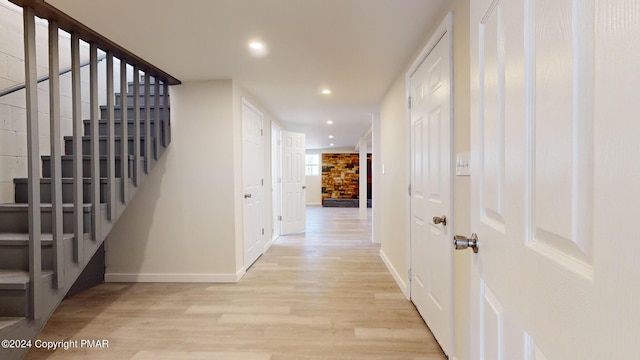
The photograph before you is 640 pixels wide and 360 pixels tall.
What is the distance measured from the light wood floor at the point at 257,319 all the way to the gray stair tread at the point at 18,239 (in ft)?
2.42

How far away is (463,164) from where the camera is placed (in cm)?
159

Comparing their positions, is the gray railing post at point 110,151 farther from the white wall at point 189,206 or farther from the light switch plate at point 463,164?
the light switch plate at point 463,164

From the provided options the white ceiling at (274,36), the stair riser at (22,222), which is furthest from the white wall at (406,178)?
the stair riser at (22,222)

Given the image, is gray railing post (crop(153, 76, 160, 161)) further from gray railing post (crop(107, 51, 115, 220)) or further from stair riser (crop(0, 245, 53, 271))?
stair riser (crop(0, 245, 53, 271))

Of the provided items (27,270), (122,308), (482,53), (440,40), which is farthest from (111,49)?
(482,53)

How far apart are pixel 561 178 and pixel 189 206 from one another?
3.27 metres

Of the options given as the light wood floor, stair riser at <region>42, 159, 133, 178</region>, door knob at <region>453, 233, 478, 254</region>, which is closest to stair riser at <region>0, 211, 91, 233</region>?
stair riser at <region>42, 159, 133, 178</region>

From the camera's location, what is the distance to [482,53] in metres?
0.80

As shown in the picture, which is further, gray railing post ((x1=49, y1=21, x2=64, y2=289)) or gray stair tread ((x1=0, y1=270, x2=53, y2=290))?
gray railing post ((x1=49, y1=21, x2=64, y2=289))

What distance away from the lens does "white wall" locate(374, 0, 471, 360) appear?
1.57 metres

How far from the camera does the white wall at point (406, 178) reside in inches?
61.7

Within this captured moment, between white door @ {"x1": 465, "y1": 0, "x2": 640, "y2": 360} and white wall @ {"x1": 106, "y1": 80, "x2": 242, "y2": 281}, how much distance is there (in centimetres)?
281

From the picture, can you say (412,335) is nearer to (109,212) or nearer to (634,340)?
(634,340)

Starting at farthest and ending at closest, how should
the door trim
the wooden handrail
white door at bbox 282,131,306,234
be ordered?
white door at bbox 282,131,306,234, the door trim, the wooden handrail
